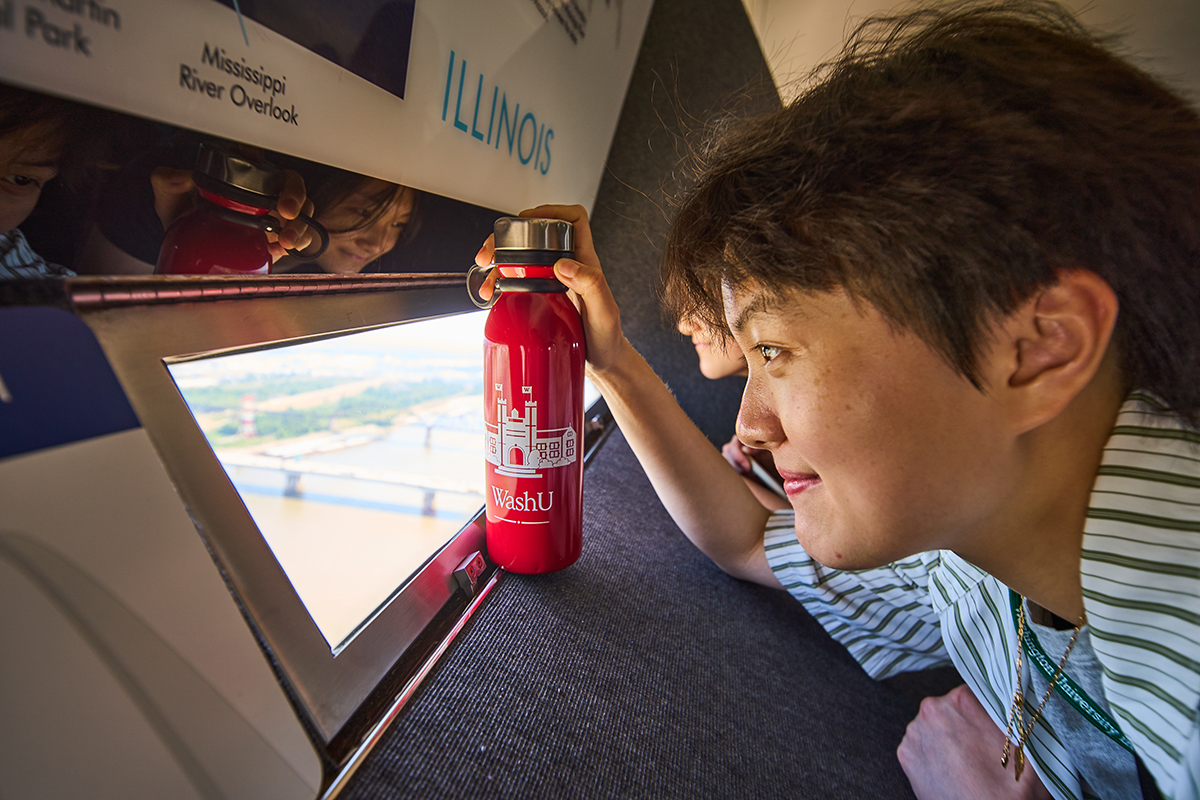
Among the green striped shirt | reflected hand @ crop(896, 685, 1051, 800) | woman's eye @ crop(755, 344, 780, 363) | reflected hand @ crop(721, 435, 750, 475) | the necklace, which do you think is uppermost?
woman's eye @ crop(755, 344, 780, 363)

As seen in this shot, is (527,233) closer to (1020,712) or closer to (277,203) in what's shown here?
(277,203)

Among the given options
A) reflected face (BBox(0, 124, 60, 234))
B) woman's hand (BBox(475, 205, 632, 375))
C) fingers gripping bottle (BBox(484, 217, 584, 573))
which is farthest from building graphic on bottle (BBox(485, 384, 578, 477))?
reflected face (BBox(0, 124, 60, 234))

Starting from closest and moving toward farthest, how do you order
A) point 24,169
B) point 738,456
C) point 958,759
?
point 24,169
point 958,759
point 738,456

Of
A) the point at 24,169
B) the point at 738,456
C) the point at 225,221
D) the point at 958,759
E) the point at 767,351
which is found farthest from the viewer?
the point at 738,456

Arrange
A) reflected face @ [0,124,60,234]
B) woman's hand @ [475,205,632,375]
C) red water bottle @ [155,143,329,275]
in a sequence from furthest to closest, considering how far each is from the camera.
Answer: woman's hand @ [475,205,632,375], red water bottle @ [155,143,329,275], reflected face @ [0,124,60,234]

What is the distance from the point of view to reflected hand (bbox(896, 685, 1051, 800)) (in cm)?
61

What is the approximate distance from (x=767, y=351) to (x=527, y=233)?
0.84 ft

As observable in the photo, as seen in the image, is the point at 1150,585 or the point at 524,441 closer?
the point at 1150,585

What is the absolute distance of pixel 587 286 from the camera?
0.58m

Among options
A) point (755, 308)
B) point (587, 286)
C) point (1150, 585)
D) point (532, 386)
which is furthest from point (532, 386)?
point (1150, 585)

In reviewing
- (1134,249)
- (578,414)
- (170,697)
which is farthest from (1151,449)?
(170,697)

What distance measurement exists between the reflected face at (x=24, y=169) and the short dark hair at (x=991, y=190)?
17.8 inches

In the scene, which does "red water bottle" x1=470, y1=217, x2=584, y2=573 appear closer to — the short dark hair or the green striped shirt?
the short dark hair

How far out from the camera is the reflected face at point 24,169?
0.88 ft
